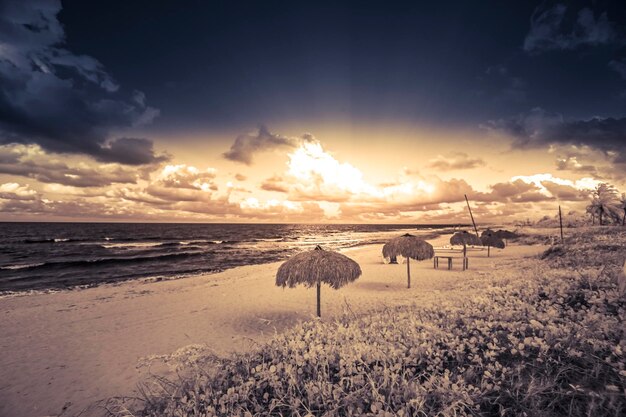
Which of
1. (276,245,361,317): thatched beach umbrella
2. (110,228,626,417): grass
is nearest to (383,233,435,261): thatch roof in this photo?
(276,245,361,317): thatched beach umbrella

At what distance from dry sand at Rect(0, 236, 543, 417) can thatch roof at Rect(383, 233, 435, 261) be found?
1.82 metres

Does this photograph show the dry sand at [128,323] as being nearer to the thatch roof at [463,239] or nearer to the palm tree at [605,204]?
the thatch roof at [463,239]

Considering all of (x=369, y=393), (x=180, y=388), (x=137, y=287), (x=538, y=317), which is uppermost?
(x=538, y=317)

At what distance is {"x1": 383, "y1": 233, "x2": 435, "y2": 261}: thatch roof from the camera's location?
1620 cm

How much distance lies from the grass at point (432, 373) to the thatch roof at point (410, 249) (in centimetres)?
1124

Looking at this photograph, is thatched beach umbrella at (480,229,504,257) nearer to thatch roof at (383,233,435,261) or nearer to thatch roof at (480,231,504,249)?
thatch roof at (480,231,504,249)

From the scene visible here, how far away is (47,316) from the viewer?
45.7ft

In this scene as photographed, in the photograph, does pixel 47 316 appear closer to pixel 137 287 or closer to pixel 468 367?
pixel 137 287

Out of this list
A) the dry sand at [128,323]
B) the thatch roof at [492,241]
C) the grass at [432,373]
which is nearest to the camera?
the grass at [432,373]

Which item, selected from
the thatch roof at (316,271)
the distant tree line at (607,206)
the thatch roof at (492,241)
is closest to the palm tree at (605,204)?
the distant tree line at (607,206)

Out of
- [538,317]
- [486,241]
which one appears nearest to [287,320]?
[538,317]

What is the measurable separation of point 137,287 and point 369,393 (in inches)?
845

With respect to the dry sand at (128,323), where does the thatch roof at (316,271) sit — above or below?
above

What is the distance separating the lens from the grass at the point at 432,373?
9.43 feet
